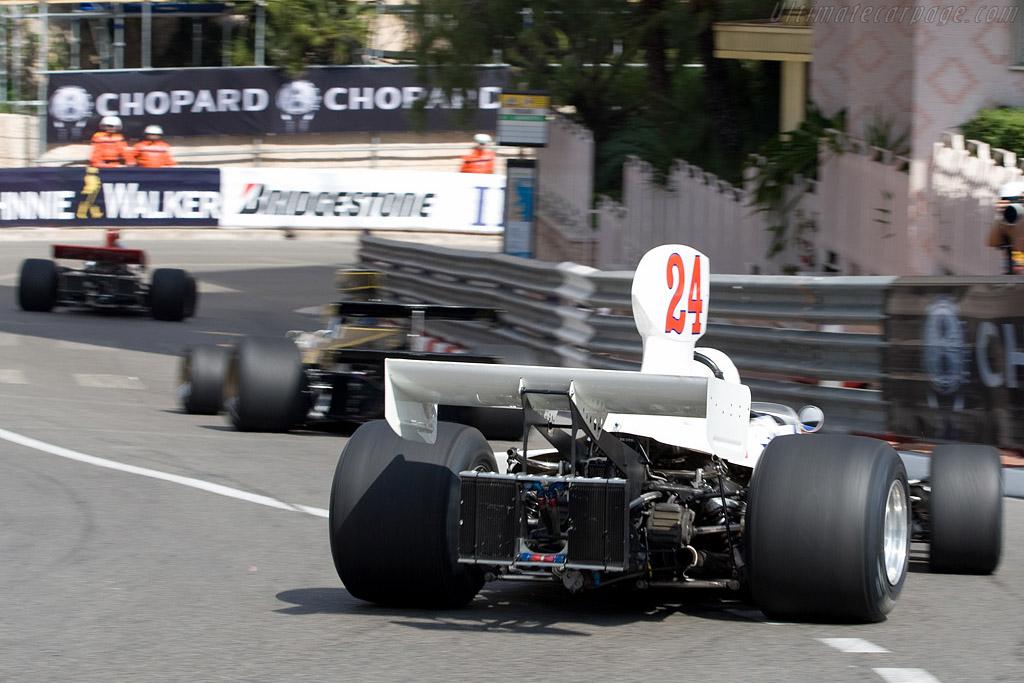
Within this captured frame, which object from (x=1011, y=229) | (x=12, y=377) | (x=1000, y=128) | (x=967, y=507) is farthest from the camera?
(x=1000, y=128)

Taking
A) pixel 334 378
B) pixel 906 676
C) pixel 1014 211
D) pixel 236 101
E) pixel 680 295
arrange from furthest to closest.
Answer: pixel 236 101 → pixel 1014 211 → pixel 334 378 → pixel 680 295 → pixel 906 676

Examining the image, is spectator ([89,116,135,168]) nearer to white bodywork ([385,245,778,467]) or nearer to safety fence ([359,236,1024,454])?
safety fence ([359,236,1024,454])

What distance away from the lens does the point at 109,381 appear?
1476 cm

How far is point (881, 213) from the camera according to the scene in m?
Result: 16.6

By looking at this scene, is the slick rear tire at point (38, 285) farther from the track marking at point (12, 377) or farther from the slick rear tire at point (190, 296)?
the track marking at point (12, 377)

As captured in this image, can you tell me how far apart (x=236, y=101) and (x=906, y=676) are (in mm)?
35926

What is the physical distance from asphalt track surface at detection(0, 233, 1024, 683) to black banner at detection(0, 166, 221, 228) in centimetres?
2243

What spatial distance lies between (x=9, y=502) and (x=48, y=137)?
32.4 meters

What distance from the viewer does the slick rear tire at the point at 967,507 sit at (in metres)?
6.90

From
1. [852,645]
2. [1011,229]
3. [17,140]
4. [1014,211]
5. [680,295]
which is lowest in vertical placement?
[852,645]

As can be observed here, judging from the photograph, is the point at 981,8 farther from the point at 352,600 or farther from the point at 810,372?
the point at 352,600

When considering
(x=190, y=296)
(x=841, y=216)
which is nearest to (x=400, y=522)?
(x=841, y=216)

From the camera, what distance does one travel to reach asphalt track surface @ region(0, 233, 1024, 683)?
5.24 m

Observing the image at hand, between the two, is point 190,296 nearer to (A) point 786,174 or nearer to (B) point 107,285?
(B) point 107,285
